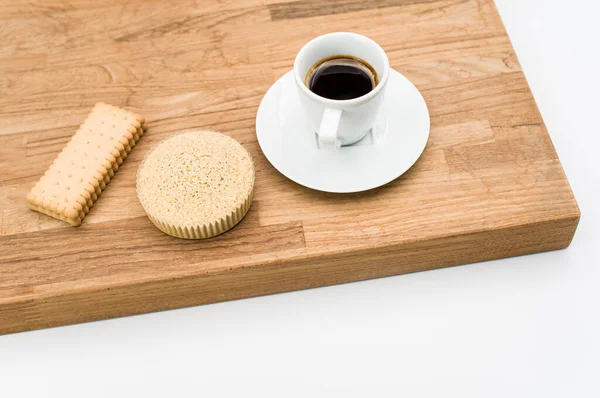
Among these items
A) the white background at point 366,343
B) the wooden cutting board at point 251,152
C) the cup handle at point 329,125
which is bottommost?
the white background at point 366,343

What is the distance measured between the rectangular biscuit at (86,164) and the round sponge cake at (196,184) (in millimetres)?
81

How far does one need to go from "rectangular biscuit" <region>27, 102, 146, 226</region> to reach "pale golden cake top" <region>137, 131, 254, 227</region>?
8 centimetres

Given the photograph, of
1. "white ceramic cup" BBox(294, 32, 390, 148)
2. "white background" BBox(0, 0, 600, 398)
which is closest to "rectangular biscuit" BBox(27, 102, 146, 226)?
"white background" BBox(0, 0, 600, 398)

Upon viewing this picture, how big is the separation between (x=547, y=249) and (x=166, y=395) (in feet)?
2.33

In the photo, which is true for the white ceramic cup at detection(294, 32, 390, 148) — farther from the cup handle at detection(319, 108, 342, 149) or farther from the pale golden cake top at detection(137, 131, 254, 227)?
the pale golden cake top at detection(137, 131, 254, 227)

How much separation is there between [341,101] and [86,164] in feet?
1.51

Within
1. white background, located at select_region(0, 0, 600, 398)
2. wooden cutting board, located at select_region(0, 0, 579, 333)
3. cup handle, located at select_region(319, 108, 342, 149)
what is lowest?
white background, located at select_region(0, 0, 600, 398)

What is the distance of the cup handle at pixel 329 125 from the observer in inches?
50.2

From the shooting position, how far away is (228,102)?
150 centimetres

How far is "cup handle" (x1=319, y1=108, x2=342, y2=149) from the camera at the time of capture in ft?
4.18

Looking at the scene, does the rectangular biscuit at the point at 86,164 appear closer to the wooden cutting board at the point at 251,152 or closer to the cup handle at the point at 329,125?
the wooden cutting board at the point at 251,152

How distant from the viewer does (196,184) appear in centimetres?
132

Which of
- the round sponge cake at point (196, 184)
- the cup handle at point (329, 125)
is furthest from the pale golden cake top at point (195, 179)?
the cup handle at point (329, 125)

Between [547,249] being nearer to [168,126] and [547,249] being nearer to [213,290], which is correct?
[213,290]
